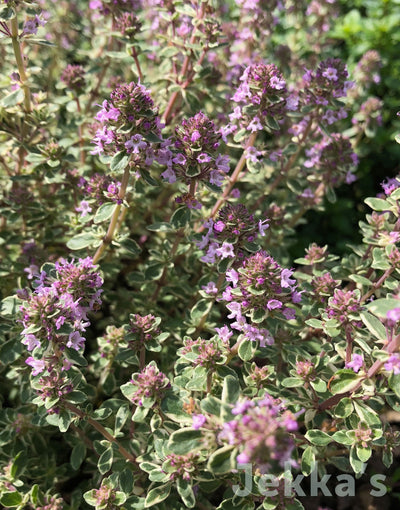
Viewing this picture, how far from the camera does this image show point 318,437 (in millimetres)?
2738

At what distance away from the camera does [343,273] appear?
3.66 m

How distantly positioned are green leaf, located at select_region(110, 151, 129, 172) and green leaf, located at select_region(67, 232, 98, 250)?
0.68 metres

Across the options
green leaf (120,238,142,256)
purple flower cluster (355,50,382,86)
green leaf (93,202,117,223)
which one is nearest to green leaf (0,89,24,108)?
green leaf (93,202,117,223)

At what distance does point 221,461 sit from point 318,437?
35.7 inches

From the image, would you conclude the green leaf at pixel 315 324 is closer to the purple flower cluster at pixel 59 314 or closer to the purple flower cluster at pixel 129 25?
the purple flower cluster at pixel 59 314

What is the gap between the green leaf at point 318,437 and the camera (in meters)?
2.71

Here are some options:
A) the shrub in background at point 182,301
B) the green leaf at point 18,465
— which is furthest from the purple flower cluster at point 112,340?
the green leaf at point 18,465

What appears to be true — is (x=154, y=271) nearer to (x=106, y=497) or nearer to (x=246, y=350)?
(x=246, y=350)

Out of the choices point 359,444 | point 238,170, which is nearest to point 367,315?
point 359,444

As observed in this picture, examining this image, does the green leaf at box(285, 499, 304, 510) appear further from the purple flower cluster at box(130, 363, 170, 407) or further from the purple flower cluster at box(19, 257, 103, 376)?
the purple flower cluster at box(19, 257, 103, 376)

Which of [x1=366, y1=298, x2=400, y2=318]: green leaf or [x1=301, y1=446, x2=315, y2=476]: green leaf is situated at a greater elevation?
[x1=366, y1=298, x2=400, y2=318]: green leaf

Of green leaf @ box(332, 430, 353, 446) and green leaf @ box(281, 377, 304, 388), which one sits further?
green leaf @ box(281, 377, 304, 388)

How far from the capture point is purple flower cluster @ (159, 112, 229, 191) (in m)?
2.89

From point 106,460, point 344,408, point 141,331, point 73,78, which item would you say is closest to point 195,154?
point 141,331
